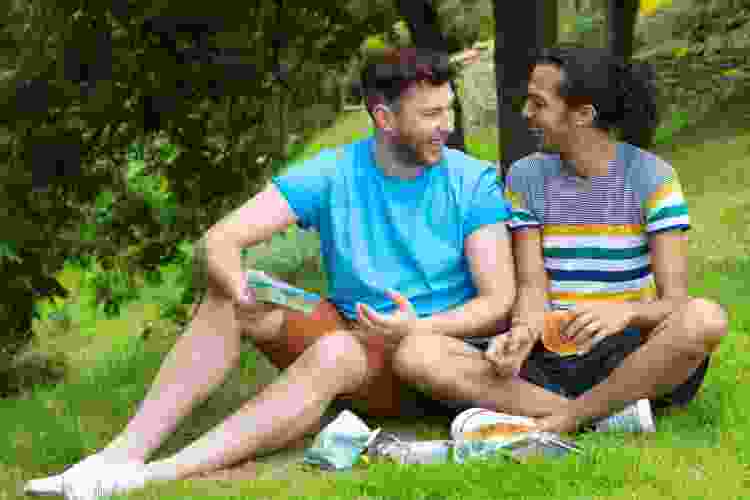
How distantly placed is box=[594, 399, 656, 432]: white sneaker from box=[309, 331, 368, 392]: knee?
85 cm

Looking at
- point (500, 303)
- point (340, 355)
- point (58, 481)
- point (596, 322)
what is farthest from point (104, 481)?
point (596, 322)

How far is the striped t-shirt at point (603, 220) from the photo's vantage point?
4371 mm

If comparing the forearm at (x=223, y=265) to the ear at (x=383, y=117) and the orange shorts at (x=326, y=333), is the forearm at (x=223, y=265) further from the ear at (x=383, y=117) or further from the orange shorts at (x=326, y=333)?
the ear at (x=383, y=117)

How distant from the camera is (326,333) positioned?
4.45 m

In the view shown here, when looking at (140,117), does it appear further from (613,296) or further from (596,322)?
(596,322)

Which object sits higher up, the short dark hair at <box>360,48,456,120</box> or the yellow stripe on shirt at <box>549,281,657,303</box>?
the short dark hair at <box>360,48,456,120</box>

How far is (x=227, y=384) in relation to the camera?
571cm

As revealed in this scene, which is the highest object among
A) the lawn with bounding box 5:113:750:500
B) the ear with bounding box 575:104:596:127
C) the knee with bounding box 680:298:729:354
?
the ear with bounding box 575:104:596:127

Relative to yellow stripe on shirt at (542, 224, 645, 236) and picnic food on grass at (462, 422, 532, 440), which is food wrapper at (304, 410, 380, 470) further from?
yellow stripe on shirt at (542, 224, 645, 236)

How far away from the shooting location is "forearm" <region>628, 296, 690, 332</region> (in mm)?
4219

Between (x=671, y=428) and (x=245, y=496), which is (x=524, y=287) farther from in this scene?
(x=245, y=496)

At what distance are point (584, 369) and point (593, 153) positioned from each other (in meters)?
0.78

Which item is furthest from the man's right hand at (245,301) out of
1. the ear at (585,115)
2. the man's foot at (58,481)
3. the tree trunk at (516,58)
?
the tree trunk at (516,58)

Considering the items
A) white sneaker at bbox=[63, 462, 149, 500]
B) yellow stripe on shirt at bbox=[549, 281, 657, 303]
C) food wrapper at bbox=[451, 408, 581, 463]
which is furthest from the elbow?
white sneaker at bbox=[63, 462, 149, 500]
